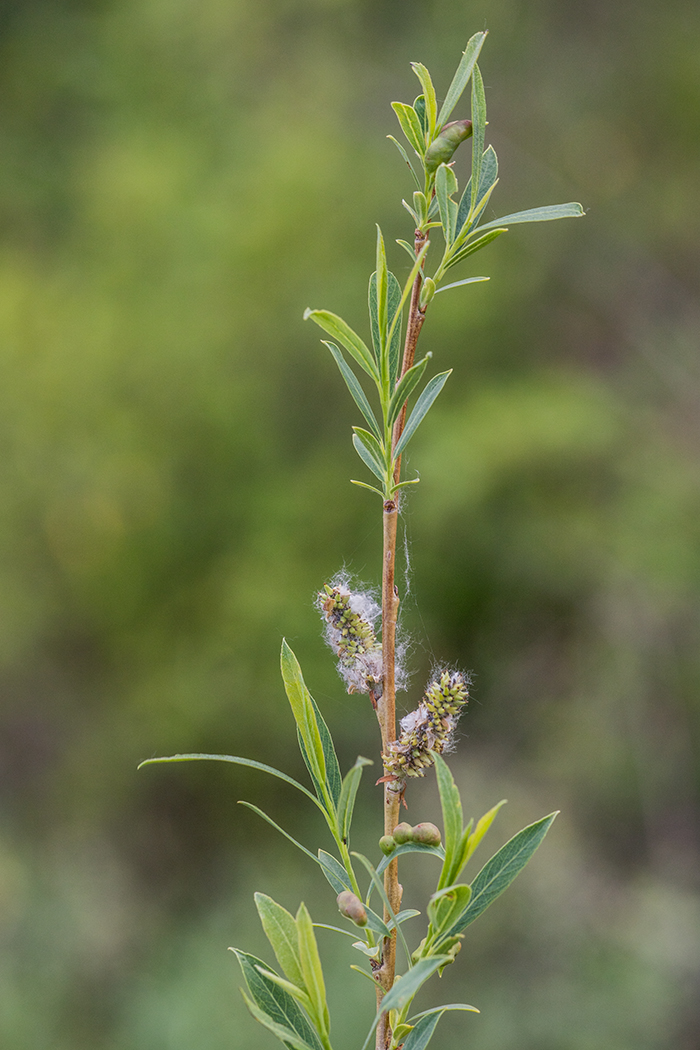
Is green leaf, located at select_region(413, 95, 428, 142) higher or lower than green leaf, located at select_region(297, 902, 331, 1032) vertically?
higher

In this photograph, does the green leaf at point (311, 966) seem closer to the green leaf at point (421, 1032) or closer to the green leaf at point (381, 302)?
the green leaf at point (421, 1032)

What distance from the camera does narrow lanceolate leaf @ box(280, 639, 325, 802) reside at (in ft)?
0.87

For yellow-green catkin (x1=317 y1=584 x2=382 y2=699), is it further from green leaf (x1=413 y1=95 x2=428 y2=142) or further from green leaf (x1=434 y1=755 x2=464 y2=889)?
green leaf (x1=413 y1=95 x2=428 y2=142)

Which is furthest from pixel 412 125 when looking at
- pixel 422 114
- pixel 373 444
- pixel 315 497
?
pixel 315 497

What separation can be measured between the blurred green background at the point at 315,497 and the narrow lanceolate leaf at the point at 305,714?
5.95ft

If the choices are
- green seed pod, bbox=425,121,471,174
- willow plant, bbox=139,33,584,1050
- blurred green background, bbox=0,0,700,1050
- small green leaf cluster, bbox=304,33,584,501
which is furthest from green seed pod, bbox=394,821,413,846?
blurred green background, bbox=0,0,700,1050

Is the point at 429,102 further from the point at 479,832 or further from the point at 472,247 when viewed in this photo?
the point at 479,832

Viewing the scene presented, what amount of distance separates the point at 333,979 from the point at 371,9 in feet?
11.4

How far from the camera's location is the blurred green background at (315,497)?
2.26 metres

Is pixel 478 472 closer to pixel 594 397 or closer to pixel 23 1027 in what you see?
pixel 594 397

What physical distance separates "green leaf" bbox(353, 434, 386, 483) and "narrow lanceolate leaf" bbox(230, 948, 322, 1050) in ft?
0.54

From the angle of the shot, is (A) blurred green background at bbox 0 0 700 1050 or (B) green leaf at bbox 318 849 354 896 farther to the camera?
(A) blurred green background at bbox 0 0 700 1050

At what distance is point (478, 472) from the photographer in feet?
7.91

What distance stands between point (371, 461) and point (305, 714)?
0.09 m
